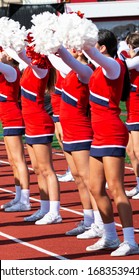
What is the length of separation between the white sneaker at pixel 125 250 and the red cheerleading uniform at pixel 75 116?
3.72 feet

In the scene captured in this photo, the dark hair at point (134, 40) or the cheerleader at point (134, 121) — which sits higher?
the dark hair at point (134, 40)

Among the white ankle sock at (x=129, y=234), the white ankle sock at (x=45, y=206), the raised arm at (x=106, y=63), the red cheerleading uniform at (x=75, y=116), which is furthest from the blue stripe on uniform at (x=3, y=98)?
the white ankle sock at (x=129, y=234)

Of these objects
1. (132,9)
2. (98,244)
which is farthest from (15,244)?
(132,9)

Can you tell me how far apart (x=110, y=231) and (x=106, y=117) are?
0.98m

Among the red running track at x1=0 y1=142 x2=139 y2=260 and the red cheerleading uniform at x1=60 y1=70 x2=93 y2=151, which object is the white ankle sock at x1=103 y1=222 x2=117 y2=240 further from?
the red cheerleading uniform at x1=60 y1=70 x2=93 y2=151

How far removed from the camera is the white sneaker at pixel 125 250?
712 cm

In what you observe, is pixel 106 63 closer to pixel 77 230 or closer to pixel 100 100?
pixel 100 100

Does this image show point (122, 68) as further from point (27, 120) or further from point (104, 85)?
point (27, 120)

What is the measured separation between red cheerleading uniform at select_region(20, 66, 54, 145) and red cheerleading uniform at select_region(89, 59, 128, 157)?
161 centimetres

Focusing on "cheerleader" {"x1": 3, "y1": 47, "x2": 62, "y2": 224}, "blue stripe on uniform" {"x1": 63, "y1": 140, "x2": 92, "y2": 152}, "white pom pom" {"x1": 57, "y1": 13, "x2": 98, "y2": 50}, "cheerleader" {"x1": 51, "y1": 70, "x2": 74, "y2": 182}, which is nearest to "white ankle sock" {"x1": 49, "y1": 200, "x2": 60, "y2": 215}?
"cheerleader" {"x1": 3, "y1": 47, "x2": 62, "y2": 224}

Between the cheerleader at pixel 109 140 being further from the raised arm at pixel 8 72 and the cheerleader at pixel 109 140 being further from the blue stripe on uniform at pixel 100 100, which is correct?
the raised arm at pixel 8 72

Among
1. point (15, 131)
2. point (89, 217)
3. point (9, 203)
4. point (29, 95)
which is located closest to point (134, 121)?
point (15, 131)

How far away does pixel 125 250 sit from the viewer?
7.12 m
